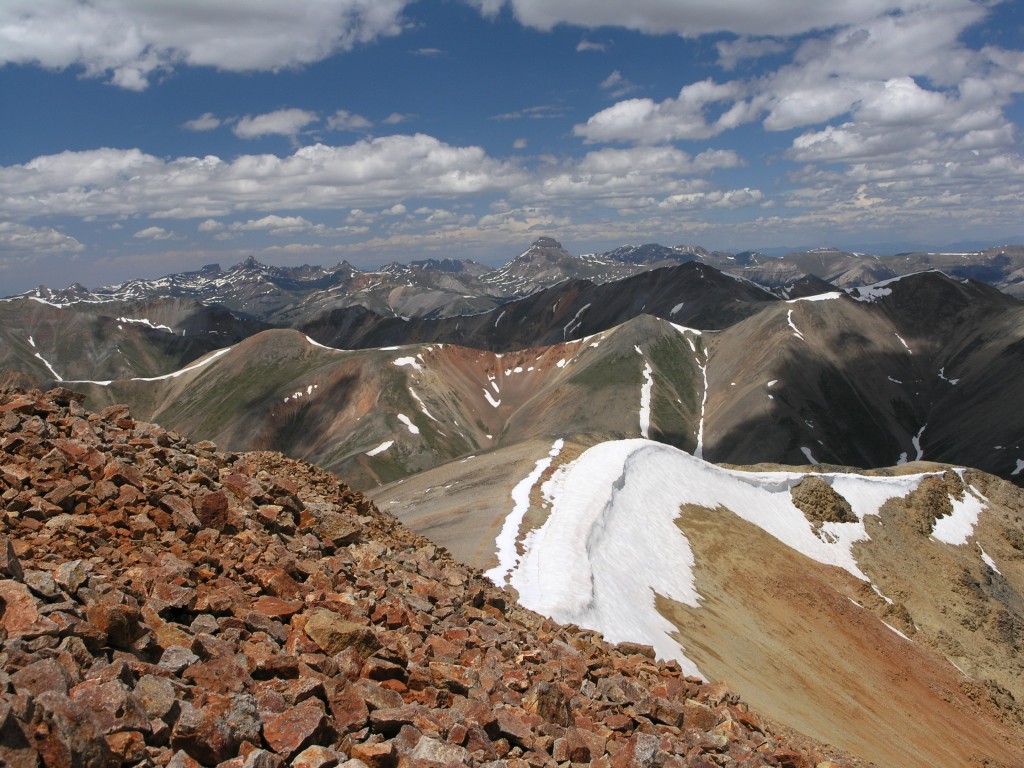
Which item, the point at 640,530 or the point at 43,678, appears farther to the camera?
the point at 640,530

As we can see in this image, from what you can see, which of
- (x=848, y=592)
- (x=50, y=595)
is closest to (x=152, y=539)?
(x=50, y=595)

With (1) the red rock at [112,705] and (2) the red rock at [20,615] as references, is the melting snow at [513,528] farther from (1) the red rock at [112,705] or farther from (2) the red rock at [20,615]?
(1) the red rock at [112,705]

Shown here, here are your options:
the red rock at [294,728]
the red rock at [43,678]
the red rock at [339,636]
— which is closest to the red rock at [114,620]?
the red rock at [43,678]

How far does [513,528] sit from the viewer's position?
3859 centimetres

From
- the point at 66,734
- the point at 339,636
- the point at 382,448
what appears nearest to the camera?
the point at 66,734

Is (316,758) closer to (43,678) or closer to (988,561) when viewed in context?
(43,678)

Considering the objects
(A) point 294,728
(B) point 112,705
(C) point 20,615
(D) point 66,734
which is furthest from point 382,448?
(D) point 66,734

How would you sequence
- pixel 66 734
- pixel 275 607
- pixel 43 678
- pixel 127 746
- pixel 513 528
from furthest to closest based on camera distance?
1. pixel 513 528
2. pixel 275 607
3. pixel 43 678
4. pixel 127 746
5. pixel 66 734

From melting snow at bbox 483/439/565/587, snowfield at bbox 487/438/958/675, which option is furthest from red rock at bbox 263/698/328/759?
melting snow at bbox 483/439/565/587

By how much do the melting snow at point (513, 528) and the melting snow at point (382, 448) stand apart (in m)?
127

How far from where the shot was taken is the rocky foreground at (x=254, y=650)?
8578 millimetres

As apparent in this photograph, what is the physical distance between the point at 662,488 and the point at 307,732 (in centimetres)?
4430

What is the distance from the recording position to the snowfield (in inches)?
1123

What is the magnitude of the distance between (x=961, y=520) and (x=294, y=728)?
7799 cm
